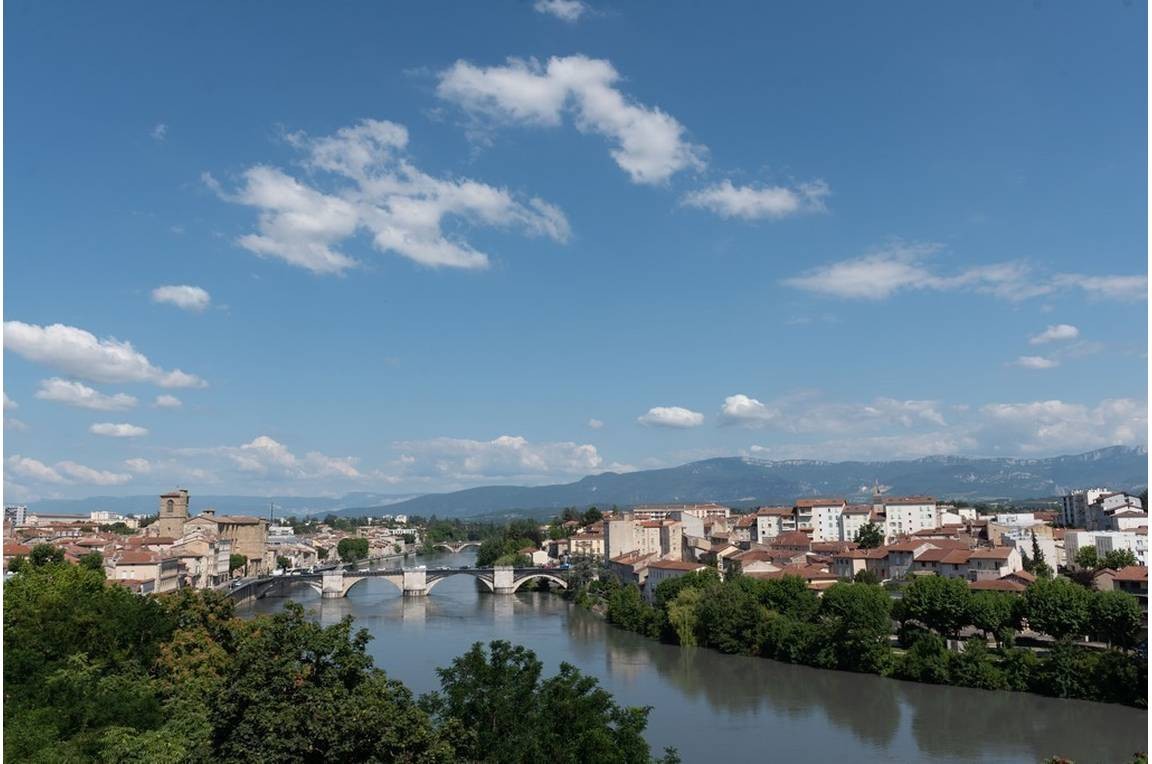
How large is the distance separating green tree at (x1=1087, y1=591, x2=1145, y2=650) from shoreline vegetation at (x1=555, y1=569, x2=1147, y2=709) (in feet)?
0.08

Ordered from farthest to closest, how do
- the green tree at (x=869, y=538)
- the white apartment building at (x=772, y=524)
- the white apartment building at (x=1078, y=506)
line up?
the white apartment building at (x=1078, y=506) < the white apartment building at (x=772, y=524) < the green tree at (x=869, y=538)

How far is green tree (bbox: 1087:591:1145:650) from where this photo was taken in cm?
2181

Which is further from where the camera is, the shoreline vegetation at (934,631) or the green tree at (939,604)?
the green tree at (939,604)

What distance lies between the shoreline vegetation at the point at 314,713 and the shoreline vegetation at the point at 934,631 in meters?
14.8

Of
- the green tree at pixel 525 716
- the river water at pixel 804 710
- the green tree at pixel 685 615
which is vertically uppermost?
the green tree at pixel 525 716

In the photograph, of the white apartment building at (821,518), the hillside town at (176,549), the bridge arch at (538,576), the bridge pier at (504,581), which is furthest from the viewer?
the white apartment building at (821,518)

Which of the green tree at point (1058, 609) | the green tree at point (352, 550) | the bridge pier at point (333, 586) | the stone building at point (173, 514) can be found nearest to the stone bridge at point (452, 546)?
the green tree at point (352, 550)

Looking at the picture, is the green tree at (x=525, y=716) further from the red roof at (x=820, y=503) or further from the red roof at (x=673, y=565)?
the red roof at (x=820, y=503)

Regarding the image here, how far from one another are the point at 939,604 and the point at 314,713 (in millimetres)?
20439

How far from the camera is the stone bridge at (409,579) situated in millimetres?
48719

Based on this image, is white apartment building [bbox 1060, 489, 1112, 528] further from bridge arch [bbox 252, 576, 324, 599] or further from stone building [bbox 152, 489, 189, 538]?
stone building [bbox 152, 489, 189, 538]

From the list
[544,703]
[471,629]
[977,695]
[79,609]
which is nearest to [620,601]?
[471,629]

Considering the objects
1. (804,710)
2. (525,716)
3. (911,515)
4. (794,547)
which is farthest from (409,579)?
(525,716)

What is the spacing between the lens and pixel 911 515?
55.7m
